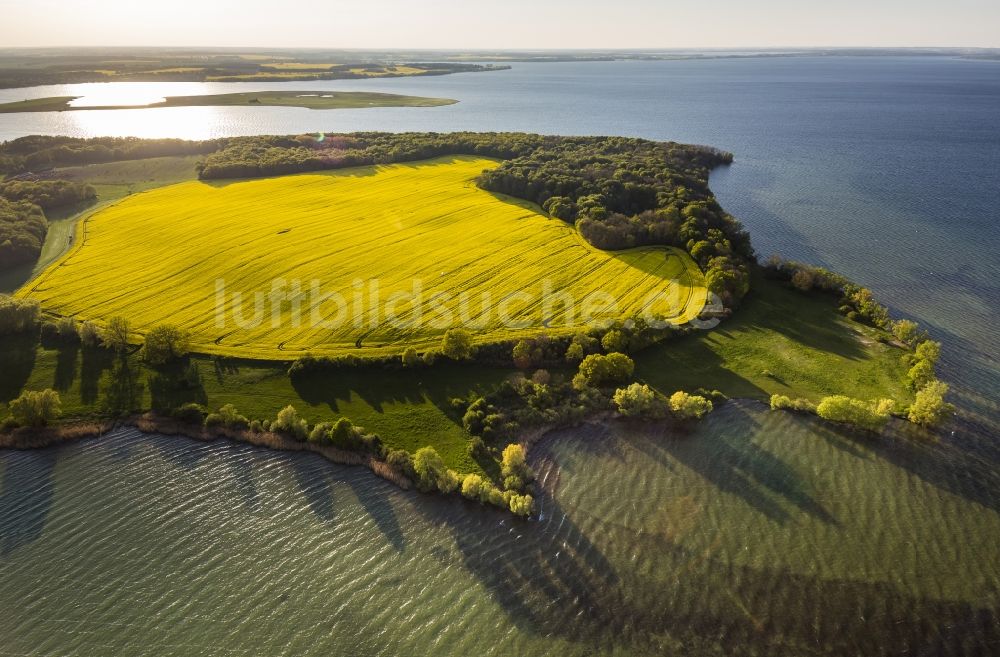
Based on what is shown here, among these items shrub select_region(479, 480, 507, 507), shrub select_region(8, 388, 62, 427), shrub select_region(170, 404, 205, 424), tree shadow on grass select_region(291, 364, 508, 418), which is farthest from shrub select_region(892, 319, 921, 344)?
shrub select_region(8, 388, 62, 427)

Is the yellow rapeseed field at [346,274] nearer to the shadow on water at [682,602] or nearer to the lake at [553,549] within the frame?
the lake at [553,549]

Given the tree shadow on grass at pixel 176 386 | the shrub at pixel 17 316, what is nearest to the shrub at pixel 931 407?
the tree shadow on grass at pixel 176 386

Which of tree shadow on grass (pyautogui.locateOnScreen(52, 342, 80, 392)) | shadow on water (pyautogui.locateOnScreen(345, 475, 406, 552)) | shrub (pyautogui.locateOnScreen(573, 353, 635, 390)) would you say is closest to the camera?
shadow on water (pyautogui.locateOnScreen(345, 475, 406, 552))

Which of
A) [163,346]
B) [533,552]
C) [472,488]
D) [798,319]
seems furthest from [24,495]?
[798,319]

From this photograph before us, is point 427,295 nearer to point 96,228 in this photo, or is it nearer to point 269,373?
point 269,373

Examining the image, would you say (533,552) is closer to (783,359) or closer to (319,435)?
(319,435)

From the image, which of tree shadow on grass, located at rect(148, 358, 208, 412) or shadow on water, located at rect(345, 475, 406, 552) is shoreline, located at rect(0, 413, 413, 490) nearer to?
shadow on water, located at rect(345, 475, 406, 552)

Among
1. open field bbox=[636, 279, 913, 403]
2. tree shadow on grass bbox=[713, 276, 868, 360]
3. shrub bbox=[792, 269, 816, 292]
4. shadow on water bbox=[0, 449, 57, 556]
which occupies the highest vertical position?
shrub bbox=[792, 269, 816, 292]
